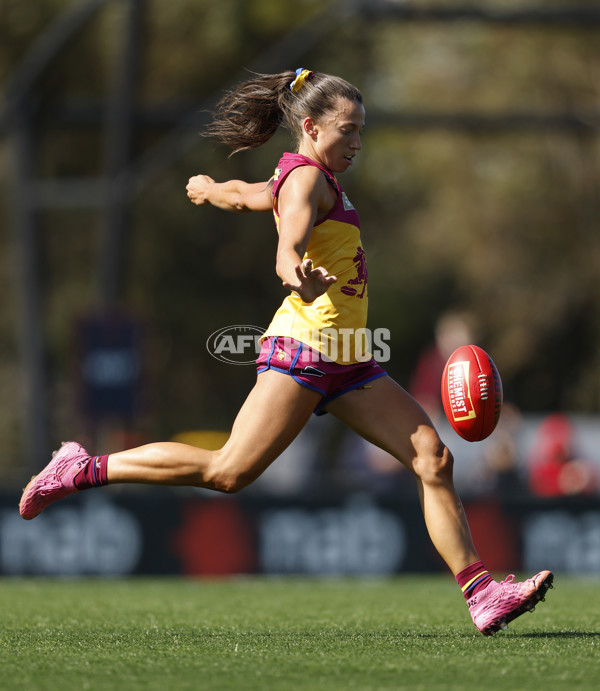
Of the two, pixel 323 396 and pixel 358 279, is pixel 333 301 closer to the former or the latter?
pixel 358 279

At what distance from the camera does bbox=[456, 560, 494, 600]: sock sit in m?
5.59

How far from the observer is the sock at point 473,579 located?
5.59 meters

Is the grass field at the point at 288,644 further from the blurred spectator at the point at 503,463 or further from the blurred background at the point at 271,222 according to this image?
the blurred background at the point at 271,222

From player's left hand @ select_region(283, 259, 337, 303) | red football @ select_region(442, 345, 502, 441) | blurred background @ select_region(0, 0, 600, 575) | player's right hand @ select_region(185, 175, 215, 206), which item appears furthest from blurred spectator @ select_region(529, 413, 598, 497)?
player's left hand @ select_region(283, 259, 337, 303)

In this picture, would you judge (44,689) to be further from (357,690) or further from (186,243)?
(186,243)

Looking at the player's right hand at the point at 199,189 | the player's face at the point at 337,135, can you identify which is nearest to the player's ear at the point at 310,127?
the player's face at the point at 337,135

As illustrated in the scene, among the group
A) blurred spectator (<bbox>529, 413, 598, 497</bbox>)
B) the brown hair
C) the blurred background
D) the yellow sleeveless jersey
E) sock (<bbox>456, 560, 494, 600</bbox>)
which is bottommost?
sock (<bbox>456, 560, 494, 600</bbox>)

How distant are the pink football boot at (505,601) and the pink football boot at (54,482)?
179cm

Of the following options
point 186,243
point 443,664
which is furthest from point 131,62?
point 186,243

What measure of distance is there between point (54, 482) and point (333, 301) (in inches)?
57.1

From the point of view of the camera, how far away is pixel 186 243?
86.5ft

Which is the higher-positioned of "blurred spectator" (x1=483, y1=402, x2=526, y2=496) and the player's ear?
the player's ear

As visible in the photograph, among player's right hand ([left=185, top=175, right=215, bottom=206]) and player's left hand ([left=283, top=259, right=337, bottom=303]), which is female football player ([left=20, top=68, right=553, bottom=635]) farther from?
player's right hand ([left=185, top=175, right=215, bottom=206])

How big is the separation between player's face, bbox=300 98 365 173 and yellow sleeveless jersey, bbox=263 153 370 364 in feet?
0.22
